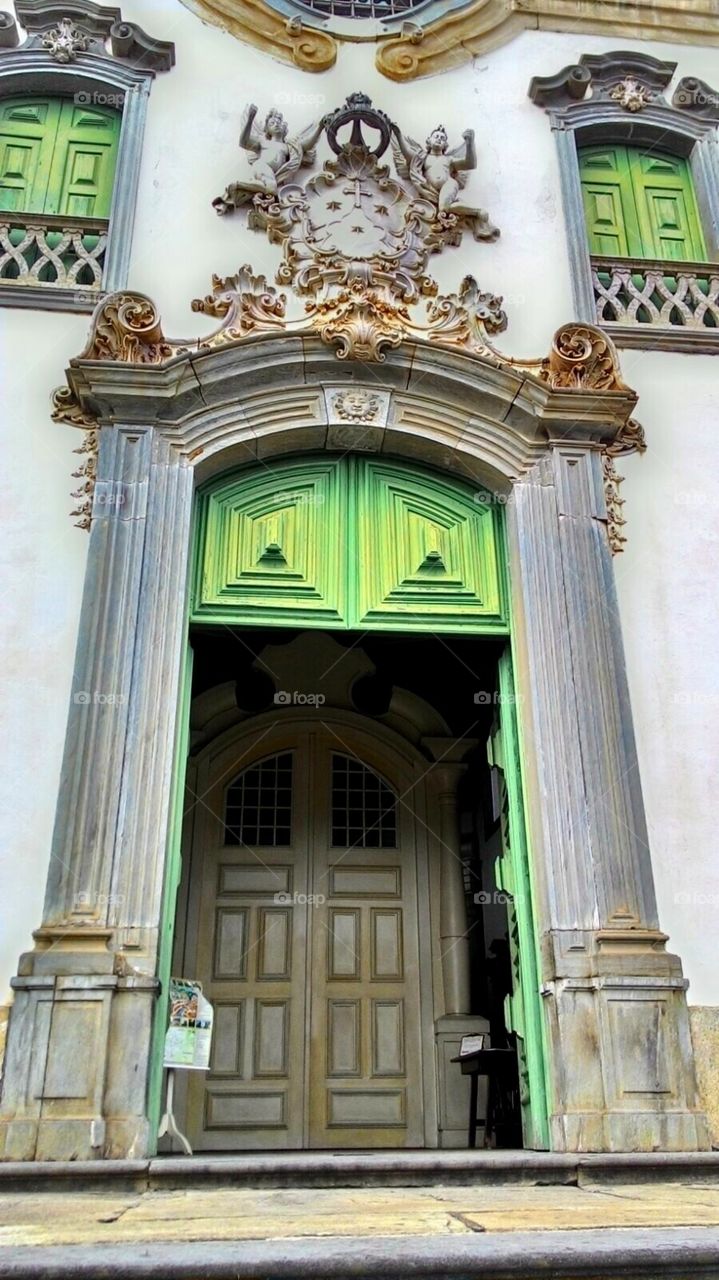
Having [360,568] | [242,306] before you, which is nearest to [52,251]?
[242,306]

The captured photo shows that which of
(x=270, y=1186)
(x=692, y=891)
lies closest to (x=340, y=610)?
(x=692, y=891)

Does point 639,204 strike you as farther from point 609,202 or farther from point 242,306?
point 242,306

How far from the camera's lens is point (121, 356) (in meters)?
6.06

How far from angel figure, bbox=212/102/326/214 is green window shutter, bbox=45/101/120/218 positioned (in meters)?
0.84

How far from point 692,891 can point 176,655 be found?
2890mm

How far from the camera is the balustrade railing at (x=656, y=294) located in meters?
6.97

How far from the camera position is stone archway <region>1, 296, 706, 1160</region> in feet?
15.3

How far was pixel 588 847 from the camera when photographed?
5328 millimetres

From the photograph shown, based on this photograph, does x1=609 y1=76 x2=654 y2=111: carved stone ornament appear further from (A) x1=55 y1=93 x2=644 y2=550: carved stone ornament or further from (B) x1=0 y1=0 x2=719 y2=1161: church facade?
(A) x1=55 y1=93 x2=644 y2=550: carved stone ornament

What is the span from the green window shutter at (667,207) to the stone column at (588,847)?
7.17 feet

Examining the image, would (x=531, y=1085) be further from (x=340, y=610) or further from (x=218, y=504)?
(x=218, y=504)
